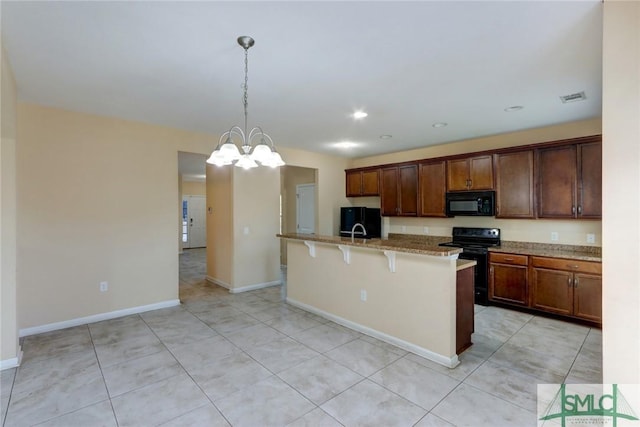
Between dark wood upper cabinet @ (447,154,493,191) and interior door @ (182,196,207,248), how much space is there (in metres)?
8.39

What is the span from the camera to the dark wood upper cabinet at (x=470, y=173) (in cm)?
459

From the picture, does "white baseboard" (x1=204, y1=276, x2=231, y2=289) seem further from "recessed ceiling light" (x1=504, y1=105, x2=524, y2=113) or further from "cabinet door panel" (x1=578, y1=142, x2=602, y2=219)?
"cabinet door panel" (x1=578, y1=142, x2=602, y2=219)

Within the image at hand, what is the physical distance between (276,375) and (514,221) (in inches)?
162

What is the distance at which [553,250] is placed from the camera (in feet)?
13.6

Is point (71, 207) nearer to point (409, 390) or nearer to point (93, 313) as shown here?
point (93, 313)

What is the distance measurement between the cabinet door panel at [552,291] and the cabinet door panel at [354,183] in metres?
3.47

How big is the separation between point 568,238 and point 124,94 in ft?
18.9

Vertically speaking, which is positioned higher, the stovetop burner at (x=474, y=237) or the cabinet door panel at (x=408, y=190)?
the cabinet door panel at (x=408, y=190)

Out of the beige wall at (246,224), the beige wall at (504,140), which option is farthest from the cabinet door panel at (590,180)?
the beige wall at (246,224)

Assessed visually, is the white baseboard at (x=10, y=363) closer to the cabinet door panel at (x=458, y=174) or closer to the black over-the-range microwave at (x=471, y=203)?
the black over-the-range microwave at (x=471, y=203)

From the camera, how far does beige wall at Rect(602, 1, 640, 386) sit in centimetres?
157

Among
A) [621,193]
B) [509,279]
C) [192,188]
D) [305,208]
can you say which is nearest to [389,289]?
[621,193]

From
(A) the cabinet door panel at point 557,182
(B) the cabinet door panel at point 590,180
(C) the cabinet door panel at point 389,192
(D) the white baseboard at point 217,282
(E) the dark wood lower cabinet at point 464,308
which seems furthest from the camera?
(C) the cabinet door panel at point 389,192

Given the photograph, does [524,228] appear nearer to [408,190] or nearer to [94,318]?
[408,190]
